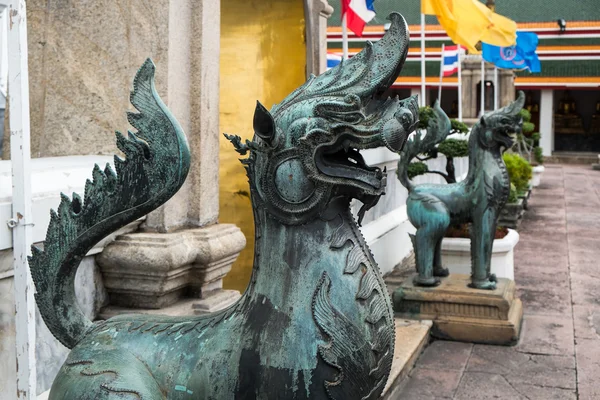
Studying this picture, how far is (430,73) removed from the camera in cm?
2372

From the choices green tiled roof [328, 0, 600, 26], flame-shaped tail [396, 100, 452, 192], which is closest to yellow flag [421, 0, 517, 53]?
flame-shaped tail [396, 100, 452, 192]

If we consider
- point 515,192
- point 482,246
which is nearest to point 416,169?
point 482,246

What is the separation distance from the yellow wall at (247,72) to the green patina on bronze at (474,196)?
105cm

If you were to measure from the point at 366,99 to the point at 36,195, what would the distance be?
4.70ft

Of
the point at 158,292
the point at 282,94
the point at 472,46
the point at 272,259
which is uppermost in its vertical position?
the point at 472,46

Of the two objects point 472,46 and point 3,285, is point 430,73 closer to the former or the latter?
point 472,46

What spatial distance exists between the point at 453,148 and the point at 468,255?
927 mm

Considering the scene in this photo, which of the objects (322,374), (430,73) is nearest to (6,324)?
(322,374)

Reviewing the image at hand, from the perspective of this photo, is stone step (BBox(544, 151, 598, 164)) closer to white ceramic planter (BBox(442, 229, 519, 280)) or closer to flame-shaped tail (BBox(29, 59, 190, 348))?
white ceramic planter (BBox(442, 229, 519, 280))

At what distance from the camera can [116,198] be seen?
1.81 m

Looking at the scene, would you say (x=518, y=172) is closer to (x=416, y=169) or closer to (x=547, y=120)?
(x=416, y=169)

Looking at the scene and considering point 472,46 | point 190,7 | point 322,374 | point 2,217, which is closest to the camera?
point 322,374

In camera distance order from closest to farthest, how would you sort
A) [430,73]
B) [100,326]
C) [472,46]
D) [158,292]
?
[100,326] → [158,292] → [472,46] → [430,73]

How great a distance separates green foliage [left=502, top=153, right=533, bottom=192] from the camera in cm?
1159
